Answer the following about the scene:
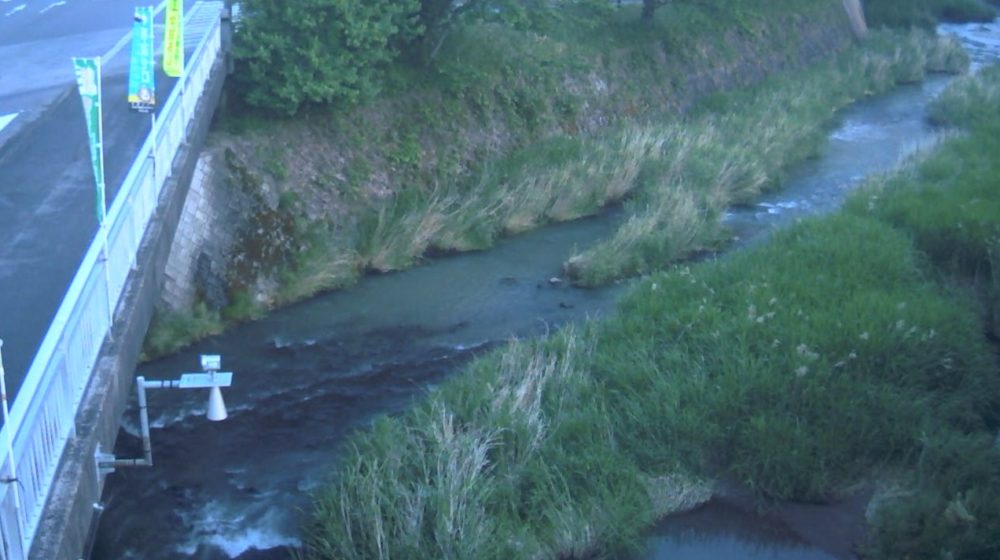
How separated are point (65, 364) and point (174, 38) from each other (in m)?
6.43

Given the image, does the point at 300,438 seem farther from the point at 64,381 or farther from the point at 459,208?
the point at 459,208

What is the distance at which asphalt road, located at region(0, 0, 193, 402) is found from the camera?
11.6 meters

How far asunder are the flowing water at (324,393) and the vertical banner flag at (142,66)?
11.3 ft

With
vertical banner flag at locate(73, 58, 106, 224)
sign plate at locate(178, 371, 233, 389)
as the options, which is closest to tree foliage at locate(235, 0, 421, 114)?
sign plate at locate(178, 371, 233, 389)

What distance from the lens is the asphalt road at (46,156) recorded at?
11.6m

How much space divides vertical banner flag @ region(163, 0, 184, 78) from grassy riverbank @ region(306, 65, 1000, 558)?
15.5ft

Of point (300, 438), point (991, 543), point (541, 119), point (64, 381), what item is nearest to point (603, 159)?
point (541, 119)

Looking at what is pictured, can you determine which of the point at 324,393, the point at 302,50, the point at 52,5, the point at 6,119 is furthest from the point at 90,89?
the point at 52,5

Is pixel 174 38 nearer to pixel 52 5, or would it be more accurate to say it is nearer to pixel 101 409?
pixel 101 409

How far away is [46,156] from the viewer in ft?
50.5

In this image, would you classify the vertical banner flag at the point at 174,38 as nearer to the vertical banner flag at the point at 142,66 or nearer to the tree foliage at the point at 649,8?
the vertical banner flag at the point at 142,66

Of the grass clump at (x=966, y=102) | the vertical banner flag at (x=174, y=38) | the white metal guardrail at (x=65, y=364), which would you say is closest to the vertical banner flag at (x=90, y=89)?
the white metal guardrail at (x=65, y=364)

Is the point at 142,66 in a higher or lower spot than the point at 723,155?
higher

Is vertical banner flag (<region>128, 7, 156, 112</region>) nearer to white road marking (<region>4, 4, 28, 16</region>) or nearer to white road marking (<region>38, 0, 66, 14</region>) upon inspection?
white road marking (<region>4, 4, 28, 16</region>)
